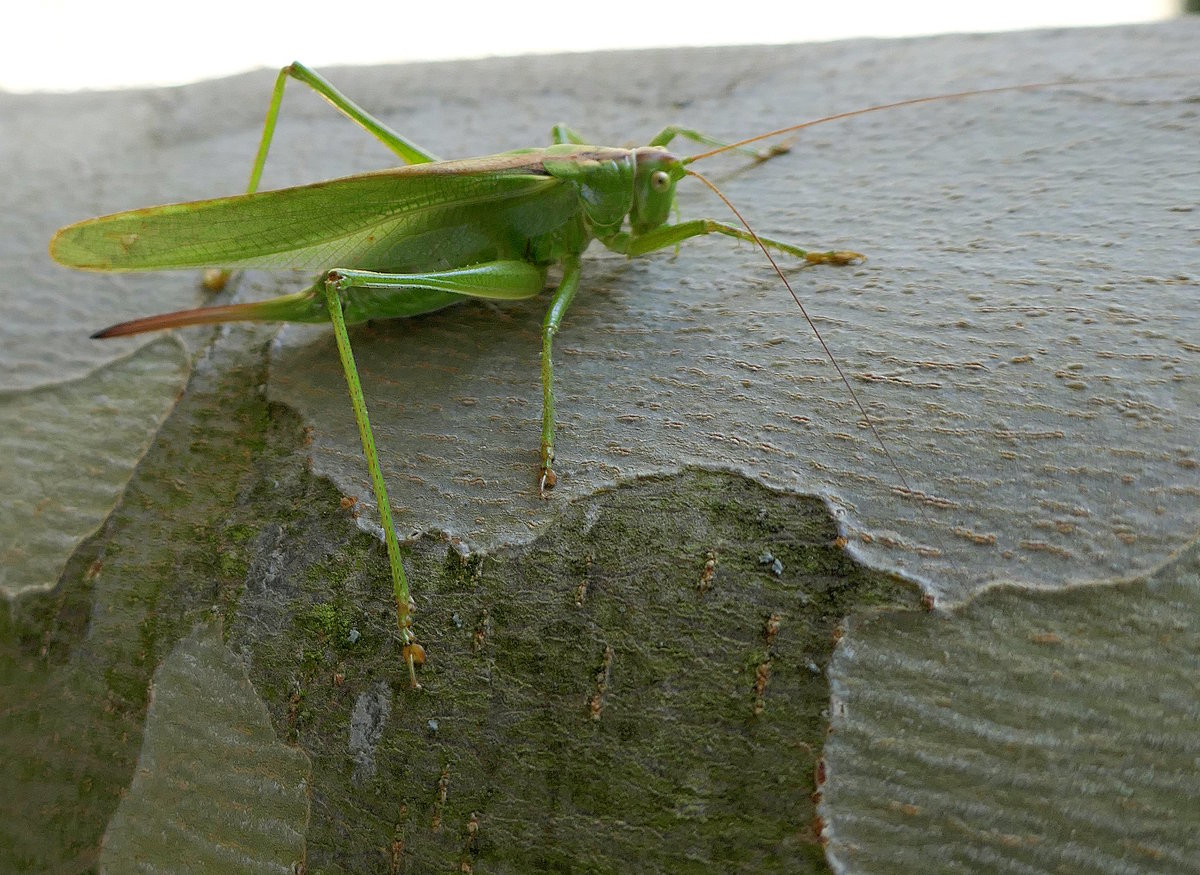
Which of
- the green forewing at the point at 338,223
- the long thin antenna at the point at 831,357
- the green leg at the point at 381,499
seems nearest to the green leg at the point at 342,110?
the green forewing at the point at 338,223

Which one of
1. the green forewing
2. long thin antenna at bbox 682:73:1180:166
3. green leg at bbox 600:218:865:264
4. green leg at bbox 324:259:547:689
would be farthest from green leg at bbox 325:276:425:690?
long thin antenna at bbox 682:73:1180:166

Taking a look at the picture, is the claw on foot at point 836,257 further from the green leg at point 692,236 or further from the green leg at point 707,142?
the green leg at point 707,142

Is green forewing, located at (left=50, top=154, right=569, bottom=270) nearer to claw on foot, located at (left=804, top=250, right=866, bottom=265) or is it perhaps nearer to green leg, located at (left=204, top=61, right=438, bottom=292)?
green leg, located at (left=204, top=61, right=438, bottom=292)

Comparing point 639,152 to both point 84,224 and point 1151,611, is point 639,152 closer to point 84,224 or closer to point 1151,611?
point 84,224

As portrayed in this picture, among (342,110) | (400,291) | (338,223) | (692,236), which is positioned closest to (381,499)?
(400,291)

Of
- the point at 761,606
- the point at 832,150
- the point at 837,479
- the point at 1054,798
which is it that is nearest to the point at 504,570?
the point at 761,606

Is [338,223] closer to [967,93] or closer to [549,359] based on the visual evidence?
[549,359]
